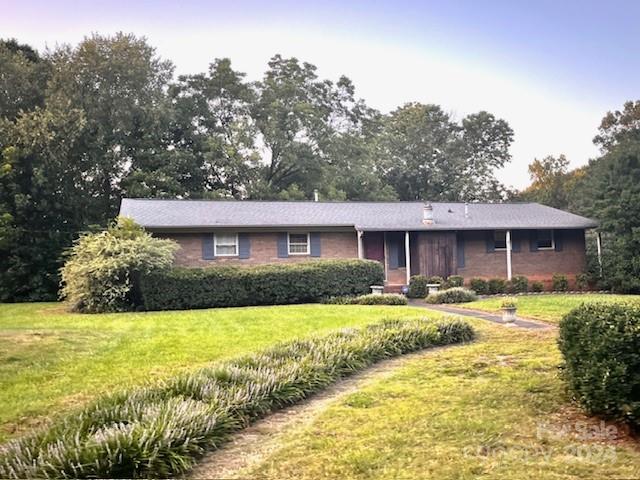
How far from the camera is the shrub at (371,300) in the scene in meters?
16.7

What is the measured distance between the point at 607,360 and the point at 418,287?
15.8 m

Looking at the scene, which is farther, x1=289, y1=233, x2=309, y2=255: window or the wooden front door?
the wooden front door

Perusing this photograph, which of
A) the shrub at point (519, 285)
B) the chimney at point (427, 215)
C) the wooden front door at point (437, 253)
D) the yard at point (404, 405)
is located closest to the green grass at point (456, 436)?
the yard at point (404, 405)

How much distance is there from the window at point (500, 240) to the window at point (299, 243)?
861 cm

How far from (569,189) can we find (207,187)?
90.0ft

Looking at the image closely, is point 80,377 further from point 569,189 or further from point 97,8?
point 569,189

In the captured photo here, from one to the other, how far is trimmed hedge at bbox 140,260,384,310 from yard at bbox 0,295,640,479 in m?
5.54

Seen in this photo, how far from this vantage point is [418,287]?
20109 mm

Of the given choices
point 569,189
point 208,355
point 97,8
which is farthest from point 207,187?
point 569,189

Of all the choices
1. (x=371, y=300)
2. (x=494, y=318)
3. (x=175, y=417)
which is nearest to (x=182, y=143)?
(x=371, y=300)

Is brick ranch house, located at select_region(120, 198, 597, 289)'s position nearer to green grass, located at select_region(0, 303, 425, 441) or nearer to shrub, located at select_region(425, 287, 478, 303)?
shrub, located at select_region(425, 287, 478, 303)

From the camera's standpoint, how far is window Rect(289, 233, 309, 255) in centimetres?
2116

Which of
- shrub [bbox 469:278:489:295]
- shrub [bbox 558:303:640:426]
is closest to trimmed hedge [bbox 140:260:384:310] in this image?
shrub [bbox 469:278:489:295]

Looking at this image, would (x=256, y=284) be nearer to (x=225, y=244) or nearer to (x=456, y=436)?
(x=225, y=244)
